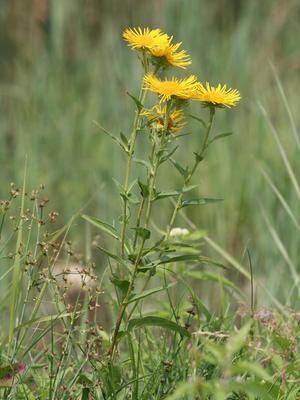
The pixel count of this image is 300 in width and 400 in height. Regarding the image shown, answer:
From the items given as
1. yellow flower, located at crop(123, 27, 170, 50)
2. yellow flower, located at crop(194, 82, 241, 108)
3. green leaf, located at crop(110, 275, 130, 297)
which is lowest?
green leaf, located at crop(110, 275, 130, 297)

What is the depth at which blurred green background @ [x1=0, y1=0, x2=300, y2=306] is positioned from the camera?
3.65 metres

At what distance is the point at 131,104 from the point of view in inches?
165

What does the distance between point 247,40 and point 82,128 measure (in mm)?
962

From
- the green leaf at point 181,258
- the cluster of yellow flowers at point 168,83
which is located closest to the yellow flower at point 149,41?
the cluster of yellow flowers at point 168,83

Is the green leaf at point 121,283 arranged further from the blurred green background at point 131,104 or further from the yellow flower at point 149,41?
the blurred green background at point 131,104

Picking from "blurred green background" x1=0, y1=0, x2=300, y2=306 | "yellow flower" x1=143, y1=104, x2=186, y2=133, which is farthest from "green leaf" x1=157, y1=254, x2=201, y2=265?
"blurred green background" x1=0, y1=0, x2=300, y2=306

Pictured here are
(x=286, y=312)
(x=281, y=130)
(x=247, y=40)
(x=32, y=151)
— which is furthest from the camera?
(x=247, y=40)

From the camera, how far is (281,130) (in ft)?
13.9

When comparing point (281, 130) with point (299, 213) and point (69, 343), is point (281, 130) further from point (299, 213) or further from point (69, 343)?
point (69, 343)

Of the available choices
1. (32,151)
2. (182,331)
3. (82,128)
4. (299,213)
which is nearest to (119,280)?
(182,331)

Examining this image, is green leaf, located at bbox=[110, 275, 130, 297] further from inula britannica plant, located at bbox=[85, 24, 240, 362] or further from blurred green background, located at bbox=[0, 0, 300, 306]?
blurred green background, located at bbox=[0, 0, 300, 306]

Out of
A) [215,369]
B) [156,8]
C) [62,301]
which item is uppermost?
[156,8]

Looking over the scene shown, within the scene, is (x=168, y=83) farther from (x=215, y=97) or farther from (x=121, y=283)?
(x=121, y=283)

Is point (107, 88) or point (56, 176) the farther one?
point (107, 88)
